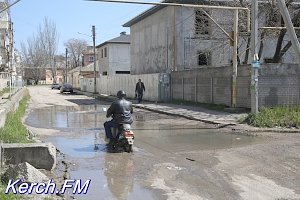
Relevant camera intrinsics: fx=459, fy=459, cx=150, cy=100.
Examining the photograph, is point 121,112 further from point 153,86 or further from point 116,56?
point 116,56

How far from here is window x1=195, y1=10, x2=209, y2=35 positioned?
36.5 meters

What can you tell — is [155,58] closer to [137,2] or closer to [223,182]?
[137,2]

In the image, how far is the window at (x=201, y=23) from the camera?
36531 millimetres

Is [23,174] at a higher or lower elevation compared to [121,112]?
lower

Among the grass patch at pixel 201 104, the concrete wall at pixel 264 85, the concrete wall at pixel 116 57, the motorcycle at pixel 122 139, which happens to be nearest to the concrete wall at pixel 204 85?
the concrete wall at pixel 264 85

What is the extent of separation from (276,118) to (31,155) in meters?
11.5

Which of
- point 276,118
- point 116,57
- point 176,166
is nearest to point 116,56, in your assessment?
point 116,57

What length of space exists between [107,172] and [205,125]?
10.3 metres

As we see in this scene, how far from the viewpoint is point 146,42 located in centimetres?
4700

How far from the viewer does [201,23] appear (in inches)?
1463

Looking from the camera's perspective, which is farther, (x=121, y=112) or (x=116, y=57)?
(x=116, y=57)

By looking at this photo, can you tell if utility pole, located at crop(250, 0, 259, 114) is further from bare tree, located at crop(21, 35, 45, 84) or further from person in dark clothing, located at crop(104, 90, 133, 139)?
bare tree, located at crop(21, 35, 45, 84)

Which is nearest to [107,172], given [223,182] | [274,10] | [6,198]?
[223,182]

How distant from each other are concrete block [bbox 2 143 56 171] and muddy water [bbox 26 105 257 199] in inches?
20.9
